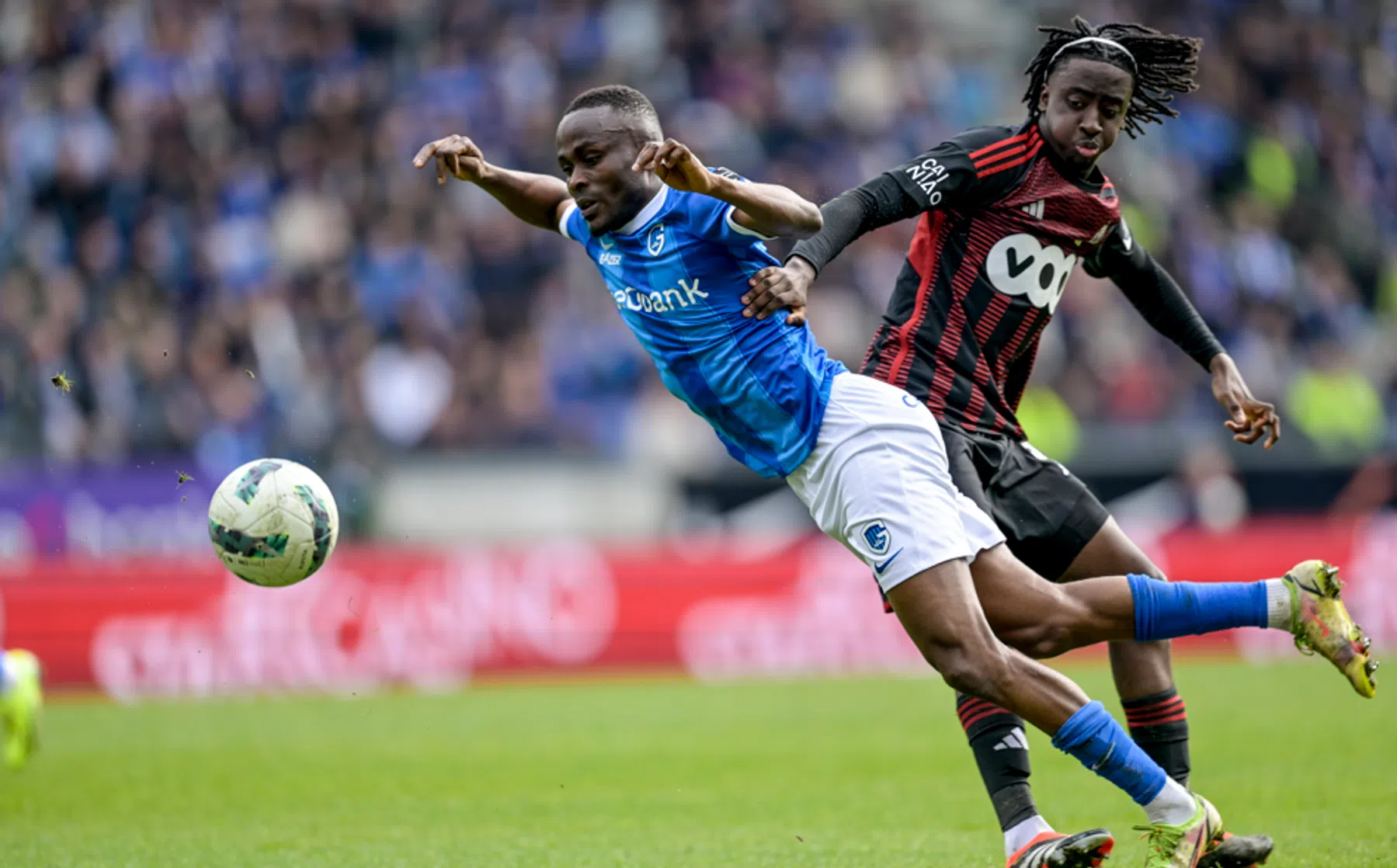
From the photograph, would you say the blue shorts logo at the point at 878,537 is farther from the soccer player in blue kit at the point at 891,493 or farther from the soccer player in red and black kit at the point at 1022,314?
the soccer player in red and black kit at the point at 1022,314

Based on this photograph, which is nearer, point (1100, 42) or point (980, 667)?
point (980, 667)

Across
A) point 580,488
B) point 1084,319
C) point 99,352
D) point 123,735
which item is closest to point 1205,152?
point 1084,319

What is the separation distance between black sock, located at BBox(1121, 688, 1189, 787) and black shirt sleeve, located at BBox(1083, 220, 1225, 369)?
1363mm

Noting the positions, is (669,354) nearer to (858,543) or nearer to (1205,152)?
(858,543)

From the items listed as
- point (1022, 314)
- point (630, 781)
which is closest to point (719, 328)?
point (1022, 314)

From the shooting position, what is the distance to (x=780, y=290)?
4.89 metres

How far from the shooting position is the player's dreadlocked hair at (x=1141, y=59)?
595 cm

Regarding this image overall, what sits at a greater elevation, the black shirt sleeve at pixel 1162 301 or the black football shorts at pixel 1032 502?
the black shirt sleeve at pixel 1162 301

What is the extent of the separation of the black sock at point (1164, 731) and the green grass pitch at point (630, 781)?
40 cm

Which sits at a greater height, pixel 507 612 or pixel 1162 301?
pixel 1162 301

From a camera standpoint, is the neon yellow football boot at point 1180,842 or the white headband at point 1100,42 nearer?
the neon yellow football boot at point 1180,842

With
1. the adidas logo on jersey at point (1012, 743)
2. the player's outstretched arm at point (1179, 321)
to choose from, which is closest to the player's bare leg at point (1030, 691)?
the adidas logo on jersey at point (1012, 743)

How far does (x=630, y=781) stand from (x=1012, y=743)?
307 centimetres

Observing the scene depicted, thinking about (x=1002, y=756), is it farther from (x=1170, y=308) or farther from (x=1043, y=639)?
(x=1170, y=308)
